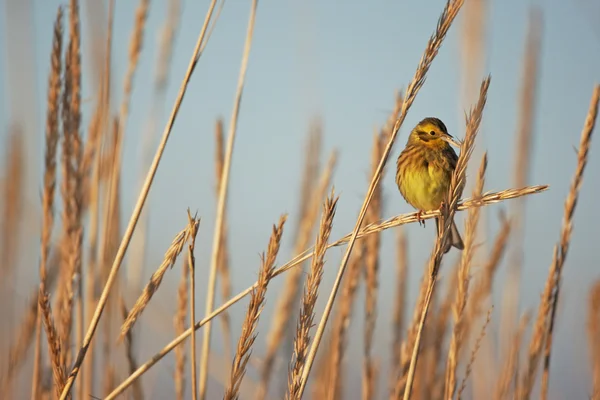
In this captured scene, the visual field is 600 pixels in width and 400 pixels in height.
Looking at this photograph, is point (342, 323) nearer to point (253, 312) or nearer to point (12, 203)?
point (253, 312)

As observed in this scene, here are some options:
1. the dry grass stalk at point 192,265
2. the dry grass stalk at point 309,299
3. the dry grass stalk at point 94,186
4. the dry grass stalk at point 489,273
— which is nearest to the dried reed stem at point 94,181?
the dry grass stalk at point 94,186

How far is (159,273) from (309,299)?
36 cm

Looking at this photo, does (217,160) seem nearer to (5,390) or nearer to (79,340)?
(79,340)

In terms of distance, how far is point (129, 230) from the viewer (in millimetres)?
1233

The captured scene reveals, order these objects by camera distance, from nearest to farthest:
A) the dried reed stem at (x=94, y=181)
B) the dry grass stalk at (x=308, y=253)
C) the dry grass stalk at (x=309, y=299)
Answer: the dry grass stalk at (x=309, y=299) → the dry grass stalk at (x=308, y=253) → the dried reed stem at (x=94, y=181)

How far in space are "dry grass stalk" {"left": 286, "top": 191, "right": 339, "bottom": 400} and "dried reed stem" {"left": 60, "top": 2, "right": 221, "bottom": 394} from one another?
40cm

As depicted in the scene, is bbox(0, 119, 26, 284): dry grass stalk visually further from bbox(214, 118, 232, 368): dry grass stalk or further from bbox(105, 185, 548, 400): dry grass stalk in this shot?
bbox(105, 185, 548, 400): dry grass stalk

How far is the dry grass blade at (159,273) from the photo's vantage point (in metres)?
1.22

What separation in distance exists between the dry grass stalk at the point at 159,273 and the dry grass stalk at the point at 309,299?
0.88ft

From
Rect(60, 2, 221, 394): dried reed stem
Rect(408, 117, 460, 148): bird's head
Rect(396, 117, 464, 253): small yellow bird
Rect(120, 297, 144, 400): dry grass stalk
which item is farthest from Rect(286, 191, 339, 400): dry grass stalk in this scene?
Rect(408, 117, 460, 148): bird's head

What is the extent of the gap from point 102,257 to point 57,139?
421 mm

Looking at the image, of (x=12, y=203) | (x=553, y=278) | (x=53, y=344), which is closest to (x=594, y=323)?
(x=553, y=278)

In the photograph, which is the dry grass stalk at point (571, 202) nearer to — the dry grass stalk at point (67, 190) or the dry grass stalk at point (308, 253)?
the dry grass stalk at point (308, 253)

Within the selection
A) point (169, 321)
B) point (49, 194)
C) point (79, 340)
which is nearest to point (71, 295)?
point (79, 340)
